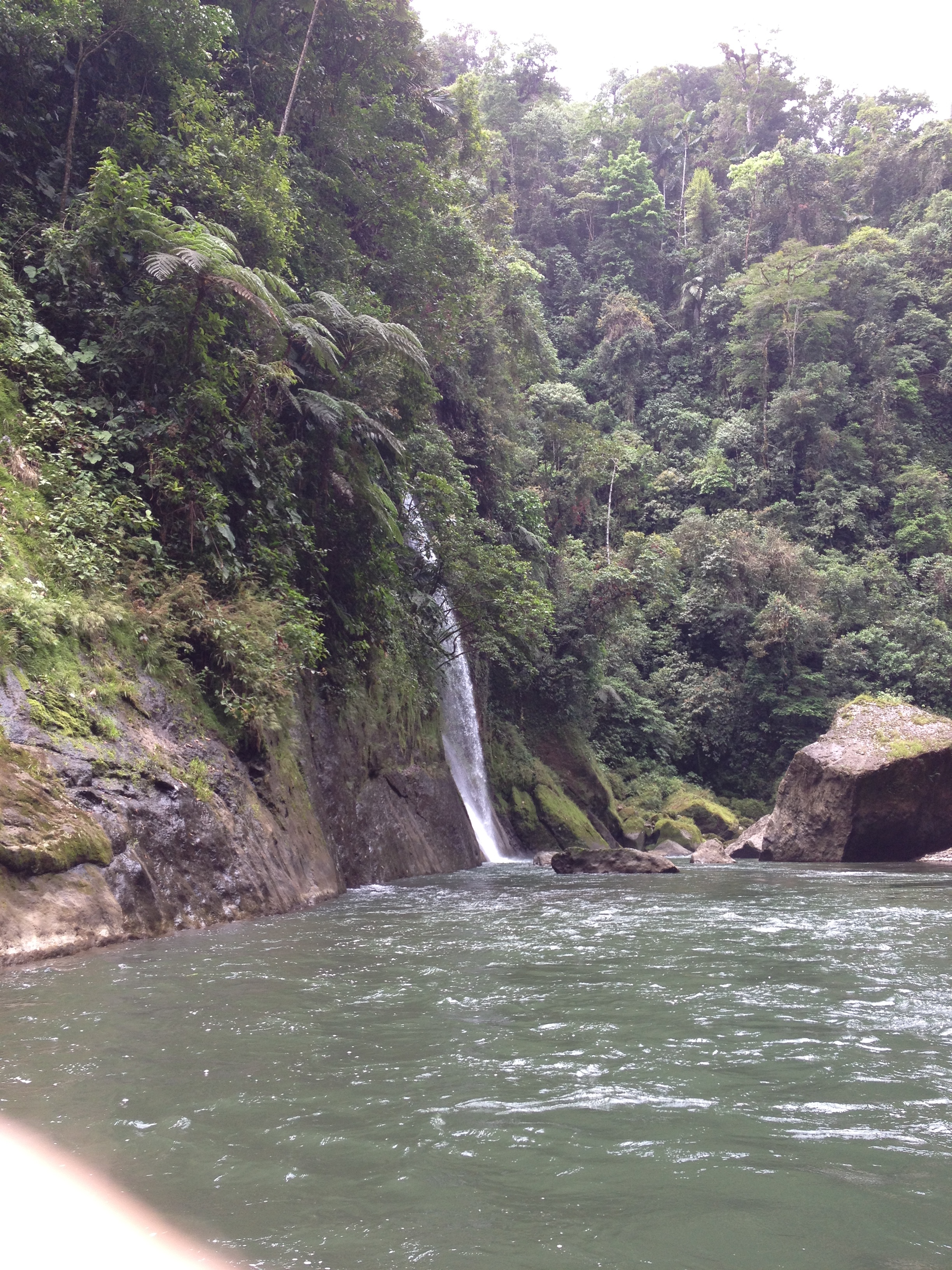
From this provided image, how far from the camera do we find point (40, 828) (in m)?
5.78

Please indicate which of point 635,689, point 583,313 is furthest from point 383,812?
point 583,313

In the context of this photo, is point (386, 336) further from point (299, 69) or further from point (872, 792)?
point (872, 792)

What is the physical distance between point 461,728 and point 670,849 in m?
7.02

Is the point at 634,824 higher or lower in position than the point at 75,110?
lower

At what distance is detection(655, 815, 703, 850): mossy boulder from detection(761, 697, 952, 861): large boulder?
18.6 feet

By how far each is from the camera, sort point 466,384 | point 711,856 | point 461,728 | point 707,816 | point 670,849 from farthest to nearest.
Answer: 1. point 707,816
2. point 466,384
3. point 670,849
4. point 461,728
5. point 711,856

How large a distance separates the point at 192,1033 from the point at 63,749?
10.1 ft

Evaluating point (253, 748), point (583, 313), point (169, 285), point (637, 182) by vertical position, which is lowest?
point (253, 748)

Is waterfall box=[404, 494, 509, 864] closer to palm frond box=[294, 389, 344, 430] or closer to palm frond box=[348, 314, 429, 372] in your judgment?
palm frond box=[348, 314, 429, 372]

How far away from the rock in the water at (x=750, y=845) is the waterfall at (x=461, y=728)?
16.3 feet

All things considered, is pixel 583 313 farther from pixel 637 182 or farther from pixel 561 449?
pixel 561 449

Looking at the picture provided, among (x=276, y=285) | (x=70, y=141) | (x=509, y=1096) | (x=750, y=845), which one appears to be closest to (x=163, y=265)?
(x=276, y=285)

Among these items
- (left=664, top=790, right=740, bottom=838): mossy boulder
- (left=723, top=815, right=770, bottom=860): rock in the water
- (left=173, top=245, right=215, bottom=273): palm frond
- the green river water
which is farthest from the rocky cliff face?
(left=664, top=790, right=740, bottom=838): mossy boulder

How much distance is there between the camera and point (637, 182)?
1801 inches
